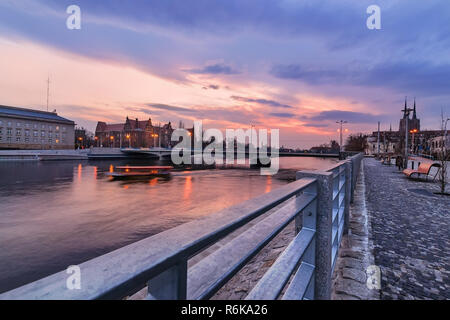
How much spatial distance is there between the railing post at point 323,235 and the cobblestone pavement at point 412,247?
1223 millimetres

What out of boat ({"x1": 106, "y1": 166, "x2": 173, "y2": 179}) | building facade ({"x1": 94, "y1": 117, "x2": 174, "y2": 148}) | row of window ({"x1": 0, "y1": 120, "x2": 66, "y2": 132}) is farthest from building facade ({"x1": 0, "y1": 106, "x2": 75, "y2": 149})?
boat ({"x1": 106, "y1": 166, "x2": 173, "y2": 179})

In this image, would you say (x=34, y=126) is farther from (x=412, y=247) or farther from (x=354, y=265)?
(x=412, y=247)

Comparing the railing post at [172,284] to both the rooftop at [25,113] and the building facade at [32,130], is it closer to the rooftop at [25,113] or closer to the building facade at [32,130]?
the building facade at [32,130]

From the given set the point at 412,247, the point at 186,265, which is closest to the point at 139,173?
the point at 412,247

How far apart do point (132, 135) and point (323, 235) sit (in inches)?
5086

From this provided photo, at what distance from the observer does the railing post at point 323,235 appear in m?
2.21

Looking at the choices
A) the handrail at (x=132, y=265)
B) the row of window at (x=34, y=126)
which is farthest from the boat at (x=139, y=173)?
the row of window at (x=34, y=126)

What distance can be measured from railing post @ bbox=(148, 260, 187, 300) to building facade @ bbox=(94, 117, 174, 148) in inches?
4710

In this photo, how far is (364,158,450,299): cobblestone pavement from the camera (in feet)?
10.2

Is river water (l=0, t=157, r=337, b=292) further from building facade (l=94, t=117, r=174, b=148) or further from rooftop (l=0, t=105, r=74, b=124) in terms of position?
building facade (l=94, t=117, r=174, b=148)

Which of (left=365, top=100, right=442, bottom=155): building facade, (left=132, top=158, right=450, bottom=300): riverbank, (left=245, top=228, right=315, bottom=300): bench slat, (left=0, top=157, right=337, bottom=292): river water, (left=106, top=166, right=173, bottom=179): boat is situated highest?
(left=365, top=100, right=442, bottom=155): building facade

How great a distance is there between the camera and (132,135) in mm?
121250
